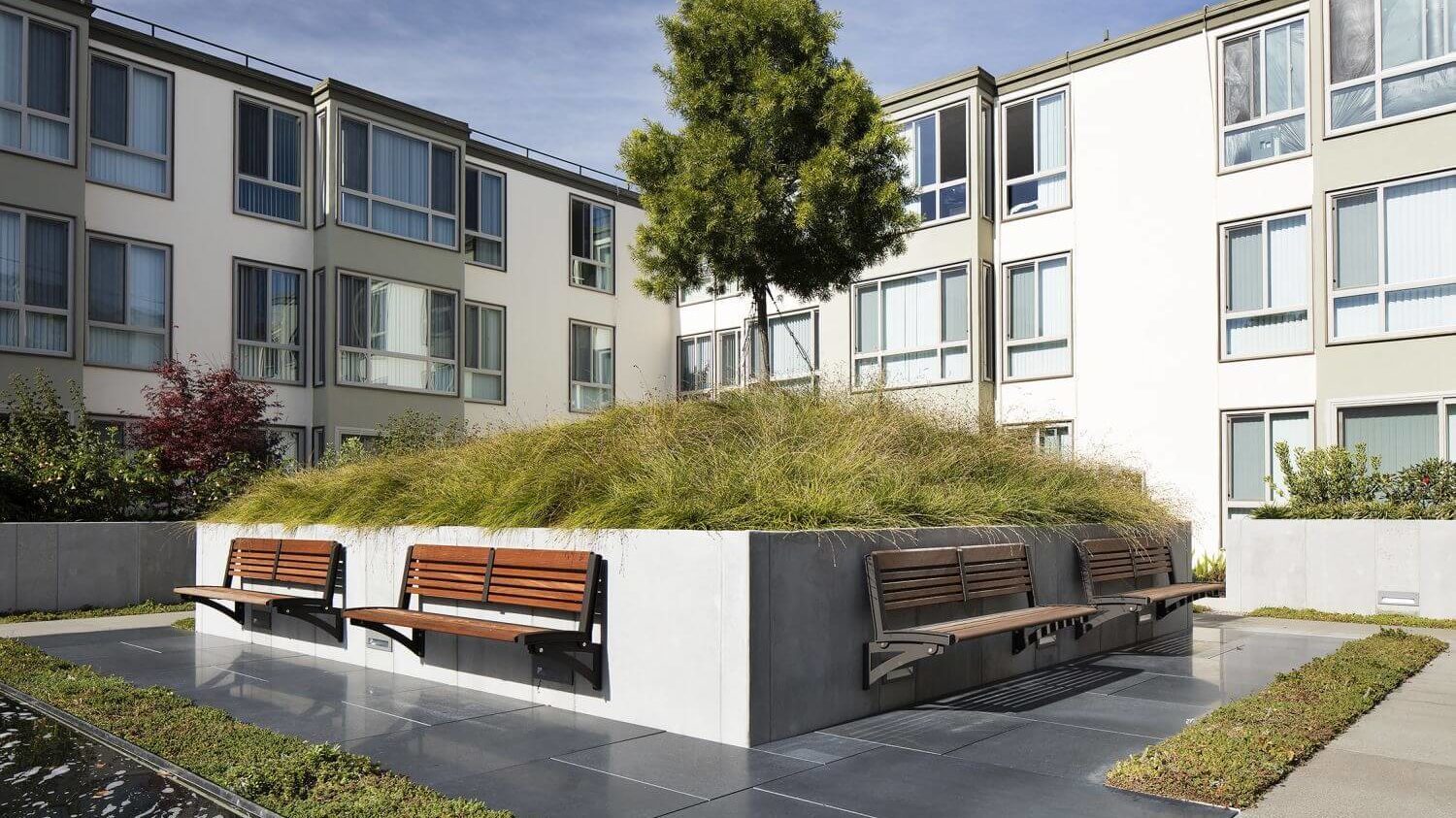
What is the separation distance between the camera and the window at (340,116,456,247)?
22.5 metres

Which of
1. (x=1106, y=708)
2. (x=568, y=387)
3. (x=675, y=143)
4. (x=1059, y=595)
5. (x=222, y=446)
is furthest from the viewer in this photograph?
(x=568, y=387)

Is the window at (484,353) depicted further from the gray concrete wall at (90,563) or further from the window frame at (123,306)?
the gray concrete wall at (90,563)

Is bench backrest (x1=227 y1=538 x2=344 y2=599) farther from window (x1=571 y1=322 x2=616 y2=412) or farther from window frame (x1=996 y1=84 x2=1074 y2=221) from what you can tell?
window (x1=571 y1=322 x2=616 y2=412)

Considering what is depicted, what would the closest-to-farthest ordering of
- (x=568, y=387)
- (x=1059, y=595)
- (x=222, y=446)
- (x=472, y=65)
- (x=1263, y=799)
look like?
1. (x=1263, y=799)
2. (x=1059, y=595)
3. (x=472, y=65)
4. (x=222, y=446)
5. (x=568, y=387)

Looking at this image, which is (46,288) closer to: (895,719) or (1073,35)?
(895,719)

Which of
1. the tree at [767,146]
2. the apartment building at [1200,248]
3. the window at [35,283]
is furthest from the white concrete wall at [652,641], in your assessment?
the window at [35,283]

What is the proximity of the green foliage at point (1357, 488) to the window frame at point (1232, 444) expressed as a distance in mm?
1804

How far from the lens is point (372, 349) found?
2255 cm

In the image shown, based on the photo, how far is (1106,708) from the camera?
7.32m

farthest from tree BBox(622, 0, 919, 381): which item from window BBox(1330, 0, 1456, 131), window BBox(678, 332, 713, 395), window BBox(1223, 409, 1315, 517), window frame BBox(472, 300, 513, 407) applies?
window BBox(678, 332, 713, 395)

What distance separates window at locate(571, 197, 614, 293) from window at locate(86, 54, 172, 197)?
10.1 m

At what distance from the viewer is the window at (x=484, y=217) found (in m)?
25.9

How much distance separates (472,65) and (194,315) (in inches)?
334

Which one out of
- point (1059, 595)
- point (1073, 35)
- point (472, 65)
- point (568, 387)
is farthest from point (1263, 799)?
point (568, 387)
